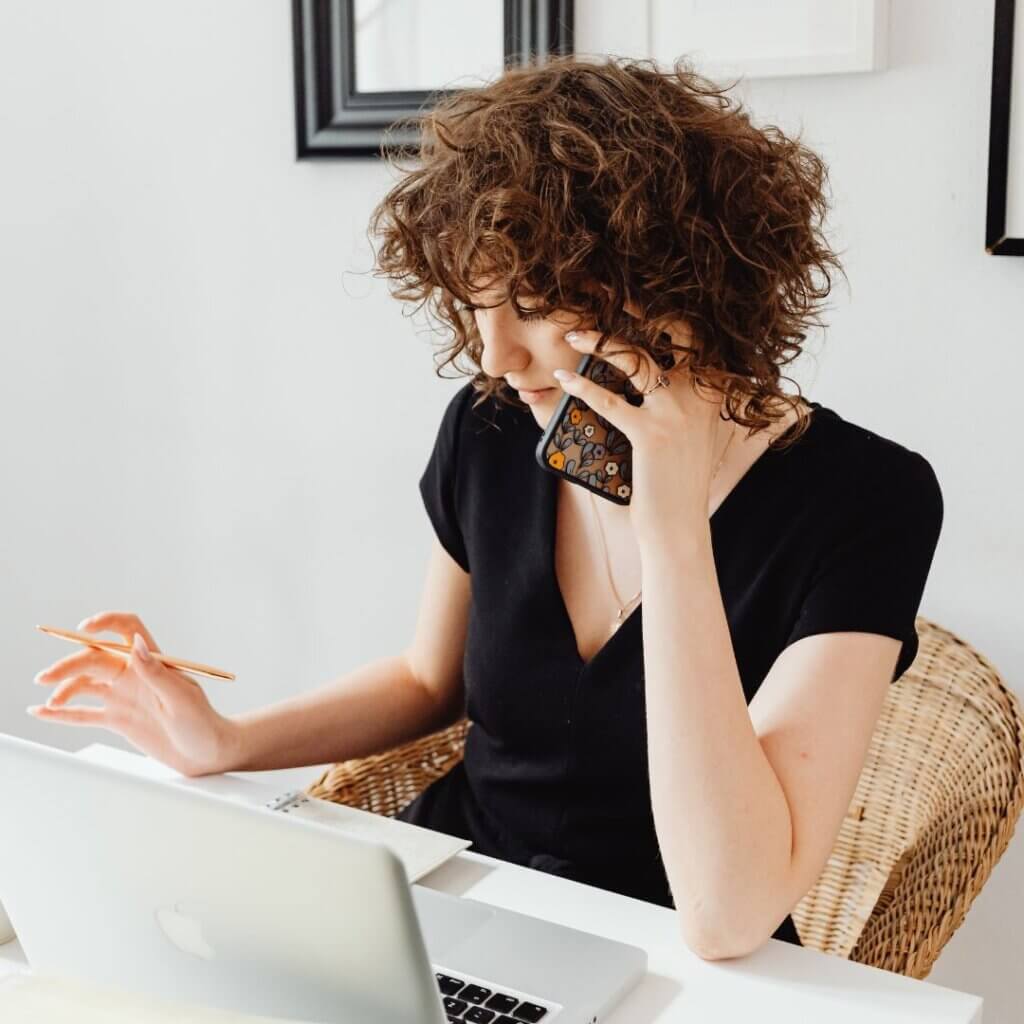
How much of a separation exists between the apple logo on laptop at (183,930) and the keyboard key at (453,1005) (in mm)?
163

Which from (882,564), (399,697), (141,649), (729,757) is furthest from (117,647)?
(882,564)

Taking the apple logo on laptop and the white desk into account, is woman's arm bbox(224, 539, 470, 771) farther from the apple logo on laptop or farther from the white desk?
the apple logo on laptop

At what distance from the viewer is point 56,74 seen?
2117 millimetres

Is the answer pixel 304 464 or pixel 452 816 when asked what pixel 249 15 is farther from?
pixel 452 816

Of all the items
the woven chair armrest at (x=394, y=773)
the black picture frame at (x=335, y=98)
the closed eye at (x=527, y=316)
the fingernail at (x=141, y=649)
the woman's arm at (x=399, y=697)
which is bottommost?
the woven chair armrest at (x=394, y=773)

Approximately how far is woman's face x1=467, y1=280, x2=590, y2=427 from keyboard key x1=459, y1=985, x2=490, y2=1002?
0.48 metres

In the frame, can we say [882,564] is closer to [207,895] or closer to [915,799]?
[915,799]

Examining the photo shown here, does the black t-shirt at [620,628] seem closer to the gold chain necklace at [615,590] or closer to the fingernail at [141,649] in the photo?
the gold chain necklace at [615,590]

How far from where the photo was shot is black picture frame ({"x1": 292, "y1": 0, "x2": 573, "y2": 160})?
1826mm

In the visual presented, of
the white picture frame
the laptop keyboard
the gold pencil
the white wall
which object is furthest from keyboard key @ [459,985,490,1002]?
the white picture frame

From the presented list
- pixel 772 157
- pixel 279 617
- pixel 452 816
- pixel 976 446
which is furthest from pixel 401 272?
pixel 279 617

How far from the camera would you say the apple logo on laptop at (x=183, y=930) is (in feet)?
2.77

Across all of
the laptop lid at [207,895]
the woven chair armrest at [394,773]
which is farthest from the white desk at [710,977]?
the woven chair armrest at [394,773]

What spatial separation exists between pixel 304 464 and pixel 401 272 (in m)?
0.85
